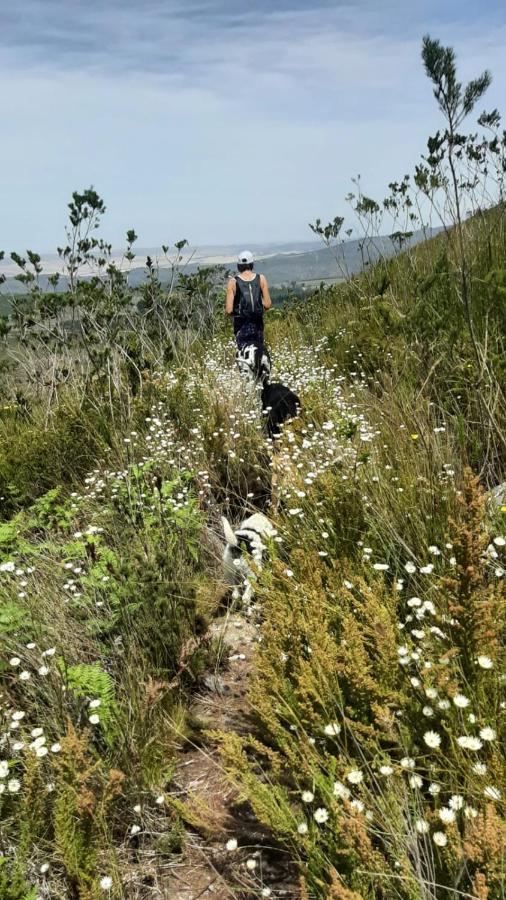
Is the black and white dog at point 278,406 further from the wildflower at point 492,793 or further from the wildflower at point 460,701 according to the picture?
the wildflower at point 492,793

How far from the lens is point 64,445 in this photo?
519cm

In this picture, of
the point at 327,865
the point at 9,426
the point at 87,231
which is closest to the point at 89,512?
the point at 9,426

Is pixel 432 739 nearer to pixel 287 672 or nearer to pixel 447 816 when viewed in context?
pixel 447 816

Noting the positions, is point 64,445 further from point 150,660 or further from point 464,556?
point 464,556

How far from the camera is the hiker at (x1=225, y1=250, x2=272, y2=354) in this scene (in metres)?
6.70

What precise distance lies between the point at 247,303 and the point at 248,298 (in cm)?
6

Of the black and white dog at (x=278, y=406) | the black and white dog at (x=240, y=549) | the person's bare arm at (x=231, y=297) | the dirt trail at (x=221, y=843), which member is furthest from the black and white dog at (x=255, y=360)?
the dirt trail at (x=221, y=843)

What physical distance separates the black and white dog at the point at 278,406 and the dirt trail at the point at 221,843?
113 inches

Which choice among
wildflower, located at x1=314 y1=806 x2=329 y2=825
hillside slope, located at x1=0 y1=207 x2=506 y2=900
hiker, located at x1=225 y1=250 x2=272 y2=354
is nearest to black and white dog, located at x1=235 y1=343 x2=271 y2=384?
hiker, located at x1=225 y1=250 x2=272 y2=354

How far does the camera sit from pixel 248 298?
6699 millimetres

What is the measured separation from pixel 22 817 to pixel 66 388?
17.1ft

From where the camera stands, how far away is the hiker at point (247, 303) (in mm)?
6703

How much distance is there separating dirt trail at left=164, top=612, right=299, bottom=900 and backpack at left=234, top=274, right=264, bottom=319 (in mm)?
4969

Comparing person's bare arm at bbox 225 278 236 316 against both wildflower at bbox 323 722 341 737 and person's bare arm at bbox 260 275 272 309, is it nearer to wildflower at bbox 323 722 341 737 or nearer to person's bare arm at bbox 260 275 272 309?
person's bare arm at bbox 260 275 272 309
